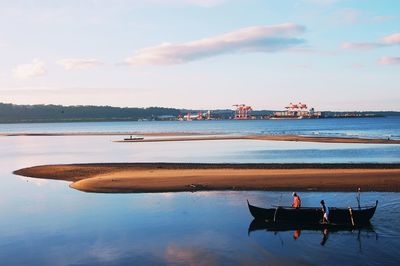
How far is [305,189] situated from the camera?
3622cm

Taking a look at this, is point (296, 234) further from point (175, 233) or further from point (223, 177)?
point (223, 177)

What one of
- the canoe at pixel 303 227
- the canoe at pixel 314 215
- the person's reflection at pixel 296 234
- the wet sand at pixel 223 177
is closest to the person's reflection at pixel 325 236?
the canoe at pixel 303 227

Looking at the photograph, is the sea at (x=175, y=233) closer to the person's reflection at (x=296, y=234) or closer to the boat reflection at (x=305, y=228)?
the person's reflection at (x=296, y=234)

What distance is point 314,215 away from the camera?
25.8 m

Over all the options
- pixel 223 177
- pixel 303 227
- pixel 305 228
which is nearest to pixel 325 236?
pixel 305 228

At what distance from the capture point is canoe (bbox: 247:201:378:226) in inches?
1003

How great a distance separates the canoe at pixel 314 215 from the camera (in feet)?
83.6

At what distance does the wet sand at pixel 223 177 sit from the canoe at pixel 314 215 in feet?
33.9

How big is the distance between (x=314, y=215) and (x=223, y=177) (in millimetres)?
16882

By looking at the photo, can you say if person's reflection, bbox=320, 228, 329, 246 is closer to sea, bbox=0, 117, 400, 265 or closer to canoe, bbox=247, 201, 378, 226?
sea, bbox=0, 117, 400, 265

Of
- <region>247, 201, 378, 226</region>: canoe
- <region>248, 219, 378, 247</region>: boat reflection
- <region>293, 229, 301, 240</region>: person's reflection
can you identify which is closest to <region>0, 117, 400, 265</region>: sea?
<region>293, 229, 301, 240</region>: person's reflection

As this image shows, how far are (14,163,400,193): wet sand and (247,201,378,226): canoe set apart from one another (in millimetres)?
10326

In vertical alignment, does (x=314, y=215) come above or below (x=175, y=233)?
above

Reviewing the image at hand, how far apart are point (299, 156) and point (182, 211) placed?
3502 cm
